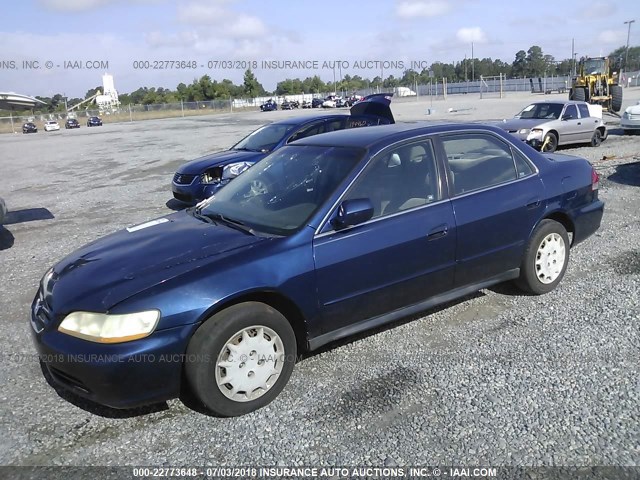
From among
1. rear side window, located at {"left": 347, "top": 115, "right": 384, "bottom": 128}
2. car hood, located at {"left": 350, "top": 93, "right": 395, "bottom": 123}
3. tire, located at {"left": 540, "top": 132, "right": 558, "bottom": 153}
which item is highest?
car hood, located at {"left": 350, "top": 93, "right": 395, "bottom": 123}

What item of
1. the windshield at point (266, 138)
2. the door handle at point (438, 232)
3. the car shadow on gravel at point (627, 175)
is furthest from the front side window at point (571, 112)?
the door handle at point (438, 232)

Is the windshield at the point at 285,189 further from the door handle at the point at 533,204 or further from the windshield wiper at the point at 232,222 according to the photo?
the door handle at the point at 533,204

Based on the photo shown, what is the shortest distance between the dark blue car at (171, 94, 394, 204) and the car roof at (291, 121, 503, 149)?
3996 mm

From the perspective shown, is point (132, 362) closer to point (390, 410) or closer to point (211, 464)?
point (211, 464)

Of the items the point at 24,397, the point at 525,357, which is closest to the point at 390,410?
the point at 525,357

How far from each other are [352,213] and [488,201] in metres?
1.35

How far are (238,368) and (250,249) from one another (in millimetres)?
705

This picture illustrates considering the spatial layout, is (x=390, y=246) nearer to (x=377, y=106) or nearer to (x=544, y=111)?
(x=377, y=106)

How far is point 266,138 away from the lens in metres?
9.55

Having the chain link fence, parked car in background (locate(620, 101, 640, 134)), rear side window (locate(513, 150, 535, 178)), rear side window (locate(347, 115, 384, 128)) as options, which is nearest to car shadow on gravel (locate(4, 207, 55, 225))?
rear side window (locate(347, 115, 384, 128))

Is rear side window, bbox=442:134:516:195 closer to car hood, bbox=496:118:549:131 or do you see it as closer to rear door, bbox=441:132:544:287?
rear door, bbox=441:132:544:287

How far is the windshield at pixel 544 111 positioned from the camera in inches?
567

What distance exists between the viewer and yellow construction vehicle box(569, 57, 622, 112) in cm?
2492

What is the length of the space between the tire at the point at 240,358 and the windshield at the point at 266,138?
6.29 m
